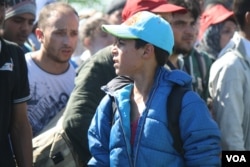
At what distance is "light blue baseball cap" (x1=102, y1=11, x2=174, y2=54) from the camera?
179 inches

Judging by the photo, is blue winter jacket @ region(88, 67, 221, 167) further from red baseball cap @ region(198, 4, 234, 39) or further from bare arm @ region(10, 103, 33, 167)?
red baseball cap @ region(198, 4, 234, 39)

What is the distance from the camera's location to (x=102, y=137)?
462cm

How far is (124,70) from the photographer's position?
14.9ft

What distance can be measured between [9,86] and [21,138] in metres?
0.40

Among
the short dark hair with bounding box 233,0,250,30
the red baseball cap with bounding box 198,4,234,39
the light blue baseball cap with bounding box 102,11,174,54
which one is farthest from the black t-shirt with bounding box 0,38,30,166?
the red baseball cap with bounding box 198,4,234,39

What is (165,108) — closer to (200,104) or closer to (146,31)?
(200,104)

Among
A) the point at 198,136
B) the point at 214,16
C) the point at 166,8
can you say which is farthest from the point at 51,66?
the point at 214,16

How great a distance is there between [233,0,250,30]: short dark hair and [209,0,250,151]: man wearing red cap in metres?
0.19

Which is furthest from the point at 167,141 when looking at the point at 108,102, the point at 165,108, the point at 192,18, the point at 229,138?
the point at 192,18

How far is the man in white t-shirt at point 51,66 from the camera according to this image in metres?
5.79

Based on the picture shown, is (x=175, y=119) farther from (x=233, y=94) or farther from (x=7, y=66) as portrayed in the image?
(x=7, y=66)

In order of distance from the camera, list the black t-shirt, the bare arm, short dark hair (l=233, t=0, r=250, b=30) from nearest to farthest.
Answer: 1. the black t-shirt
2. the bare arm
3. short dark hair (l=233, t=0, r=250, b=30)

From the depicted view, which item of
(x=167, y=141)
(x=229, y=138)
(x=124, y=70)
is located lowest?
(x=229, y=138)

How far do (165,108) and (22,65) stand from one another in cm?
106
